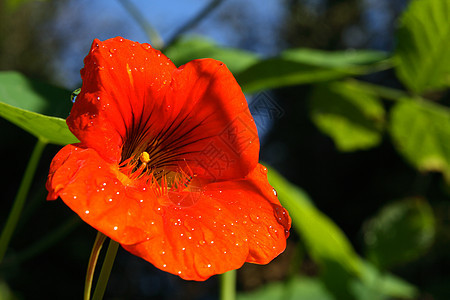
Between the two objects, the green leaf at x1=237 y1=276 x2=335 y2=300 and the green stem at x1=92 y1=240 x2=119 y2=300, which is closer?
the green stem at x1=92 y1=240 x2=119 y2=300

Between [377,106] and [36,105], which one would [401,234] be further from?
[36,105]

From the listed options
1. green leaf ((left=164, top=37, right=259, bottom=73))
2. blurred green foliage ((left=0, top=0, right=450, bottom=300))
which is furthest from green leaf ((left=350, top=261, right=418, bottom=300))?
green leaf ((left=164, top=37, right=259, bottom=73))

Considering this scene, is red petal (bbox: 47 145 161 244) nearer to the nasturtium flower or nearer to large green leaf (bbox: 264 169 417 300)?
the nasturtium flower

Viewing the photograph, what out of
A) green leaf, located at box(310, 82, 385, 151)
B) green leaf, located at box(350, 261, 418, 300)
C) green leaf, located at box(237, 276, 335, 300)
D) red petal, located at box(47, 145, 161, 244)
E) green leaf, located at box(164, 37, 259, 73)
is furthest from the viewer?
green leaf, located at box(237, 276, 335, 300)

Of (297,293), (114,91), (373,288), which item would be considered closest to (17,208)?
(114,91)

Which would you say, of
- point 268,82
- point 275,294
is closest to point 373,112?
point 268,82

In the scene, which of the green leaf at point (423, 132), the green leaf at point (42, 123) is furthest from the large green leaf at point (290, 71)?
the green leaf at point (42, 123)

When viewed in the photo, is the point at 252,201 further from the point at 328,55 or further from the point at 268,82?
the point at 328,55

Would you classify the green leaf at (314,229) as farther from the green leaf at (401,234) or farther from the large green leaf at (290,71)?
the large green leaf at (290,71)
